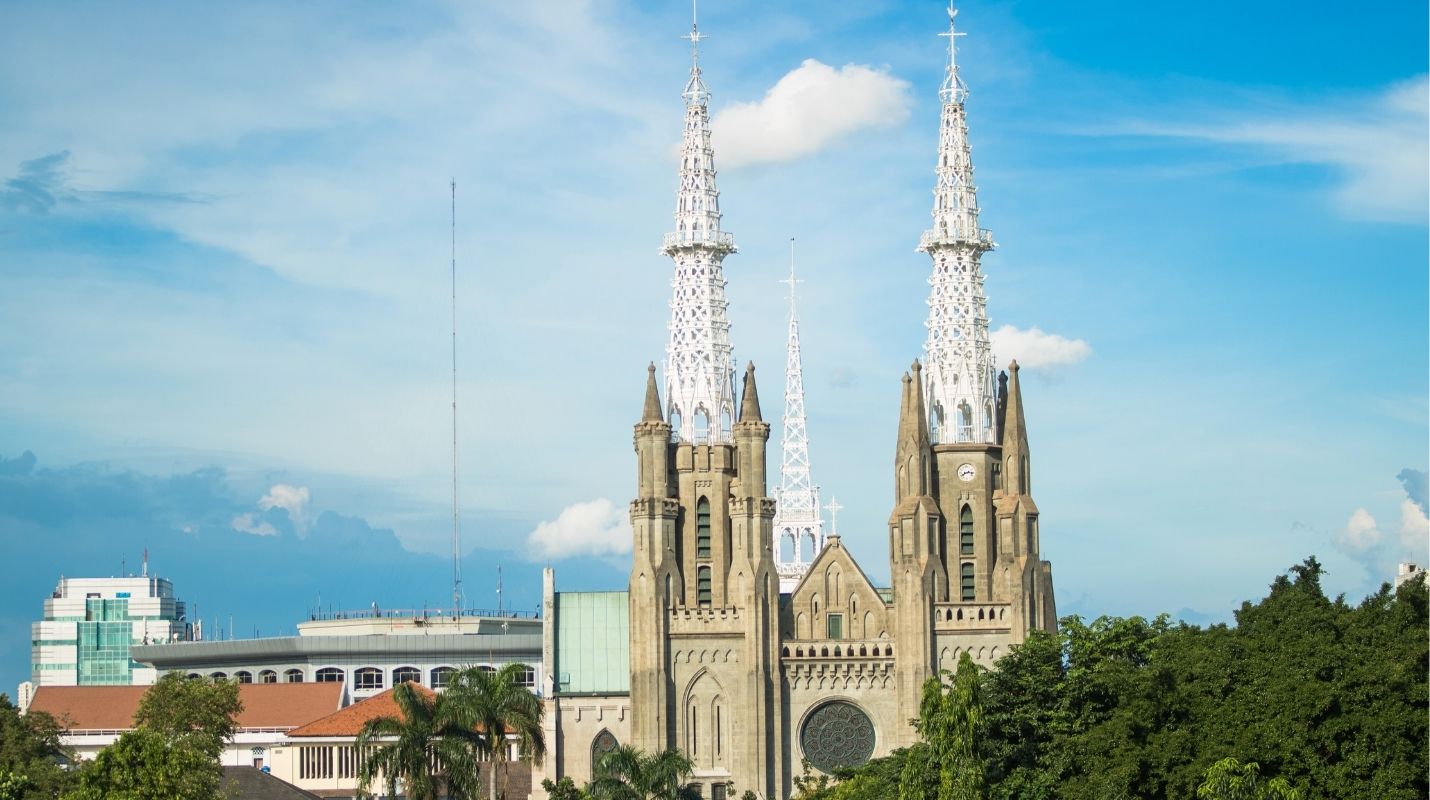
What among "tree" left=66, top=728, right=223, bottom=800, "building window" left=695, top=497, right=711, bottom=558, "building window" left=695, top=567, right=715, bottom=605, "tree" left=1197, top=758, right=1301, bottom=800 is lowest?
"tree" left=1197, top=758, right=1301, bottom=800

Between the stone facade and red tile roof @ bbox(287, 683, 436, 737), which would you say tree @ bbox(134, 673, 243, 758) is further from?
the stone facade

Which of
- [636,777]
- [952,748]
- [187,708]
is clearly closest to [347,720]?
[187,708]

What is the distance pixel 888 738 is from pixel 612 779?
3208 cm

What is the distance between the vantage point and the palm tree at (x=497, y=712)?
318 feet

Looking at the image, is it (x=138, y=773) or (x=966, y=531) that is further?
(x=966, y=531)

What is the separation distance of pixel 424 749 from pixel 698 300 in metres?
46.2

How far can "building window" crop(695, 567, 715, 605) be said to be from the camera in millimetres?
131250

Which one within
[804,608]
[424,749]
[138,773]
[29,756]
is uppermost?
[804,608]

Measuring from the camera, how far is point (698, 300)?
136 m

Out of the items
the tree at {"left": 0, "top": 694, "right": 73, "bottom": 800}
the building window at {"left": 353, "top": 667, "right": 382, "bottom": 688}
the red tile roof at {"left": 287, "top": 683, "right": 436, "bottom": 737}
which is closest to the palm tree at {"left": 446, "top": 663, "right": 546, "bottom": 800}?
the tree at {"left": 0, "top": 694, "right": 73, "bottom": 800}

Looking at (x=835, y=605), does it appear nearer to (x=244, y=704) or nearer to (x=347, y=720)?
(x=347, y=720)

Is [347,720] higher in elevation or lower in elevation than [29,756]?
higher

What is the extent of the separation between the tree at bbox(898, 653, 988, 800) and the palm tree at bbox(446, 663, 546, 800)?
16.2 m

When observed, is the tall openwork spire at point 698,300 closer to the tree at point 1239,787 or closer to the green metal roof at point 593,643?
the green metal roof at point 593,643
